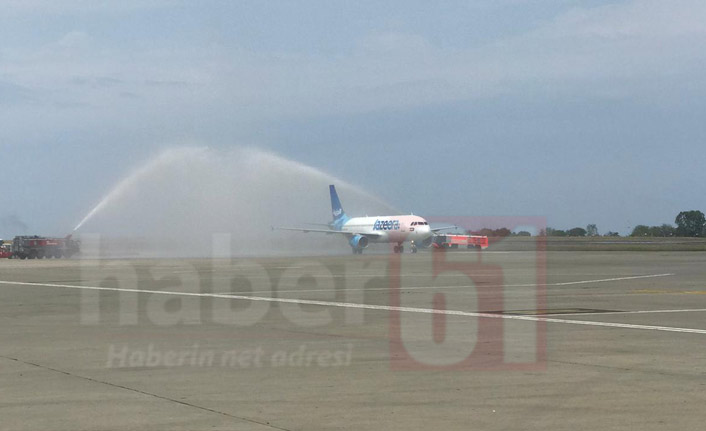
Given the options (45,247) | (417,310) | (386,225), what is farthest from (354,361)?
(45,247)

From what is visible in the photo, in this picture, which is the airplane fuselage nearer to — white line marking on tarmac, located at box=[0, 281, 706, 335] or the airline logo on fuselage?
the airline logo on fuselage

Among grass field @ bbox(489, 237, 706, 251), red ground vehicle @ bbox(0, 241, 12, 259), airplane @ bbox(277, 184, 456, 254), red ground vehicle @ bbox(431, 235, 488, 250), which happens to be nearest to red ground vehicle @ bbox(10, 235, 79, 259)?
red ground vehicle @ bbox(0, 241, 12, 259)

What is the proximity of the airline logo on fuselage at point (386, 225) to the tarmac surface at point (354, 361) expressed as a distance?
59.4 metres

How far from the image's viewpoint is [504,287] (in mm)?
33875

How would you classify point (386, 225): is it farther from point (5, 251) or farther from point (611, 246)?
point (5, 251)

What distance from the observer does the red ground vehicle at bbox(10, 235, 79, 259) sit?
95.4 metres

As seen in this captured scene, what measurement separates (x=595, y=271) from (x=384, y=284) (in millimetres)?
16325

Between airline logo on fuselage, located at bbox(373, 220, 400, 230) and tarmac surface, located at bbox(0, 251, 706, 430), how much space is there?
195 feet

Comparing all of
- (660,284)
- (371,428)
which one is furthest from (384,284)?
(371,428)

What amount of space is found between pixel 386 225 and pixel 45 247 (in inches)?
1417

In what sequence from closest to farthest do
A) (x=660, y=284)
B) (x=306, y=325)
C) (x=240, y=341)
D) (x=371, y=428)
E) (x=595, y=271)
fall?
(x=371, y=428) < (x=240, y=341) < (x=306, y=325) < (x=660, y=284) < (x=595, y=271)

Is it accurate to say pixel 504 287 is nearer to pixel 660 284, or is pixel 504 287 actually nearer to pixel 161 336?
pixel 660 284

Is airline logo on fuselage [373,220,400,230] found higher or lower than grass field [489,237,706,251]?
higher

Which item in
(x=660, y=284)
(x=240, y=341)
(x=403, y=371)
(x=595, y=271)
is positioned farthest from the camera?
(x=595, y=271)
